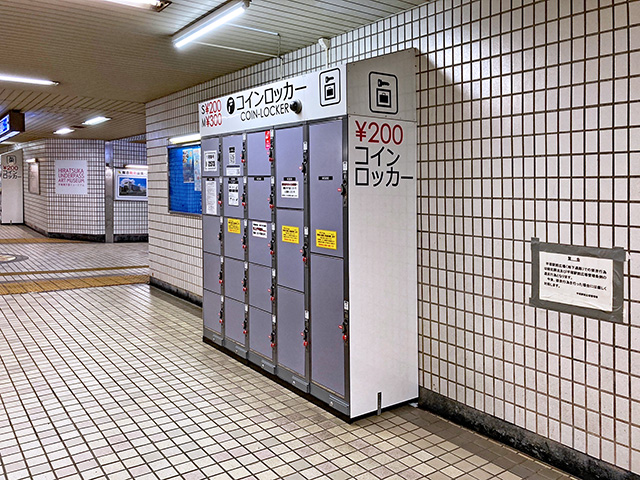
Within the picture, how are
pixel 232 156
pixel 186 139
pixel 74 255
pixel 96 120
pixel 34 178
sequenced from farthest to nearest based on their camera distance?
pixel 34 178 < pixel 74 255 < pixel 96 120 < pixel 186 139 < pixel 232 156

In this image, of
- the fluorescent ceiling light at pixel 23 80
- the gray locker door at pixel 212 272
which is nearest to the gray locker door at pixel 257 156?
the gray locker door at pixel 212 272

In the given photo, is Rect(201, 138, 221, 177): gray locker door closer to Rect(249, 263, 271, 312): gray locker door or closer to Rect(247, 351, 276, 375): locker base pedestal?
Rect(249, 263, 271, 312): gray locker door

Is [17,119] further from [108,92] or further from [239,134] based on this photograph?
[239,134]

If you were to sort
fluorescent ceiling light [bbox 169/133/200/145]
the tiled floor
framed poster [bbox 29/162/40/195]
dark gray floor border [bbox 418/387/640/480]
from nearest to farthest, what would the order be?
dark gray floor border [bbox 418/387/640/480] < the tiled floor < fluorescent ceiling light [bbox 169/133/200/145] < framed poster [bbox 29/162/40/195]

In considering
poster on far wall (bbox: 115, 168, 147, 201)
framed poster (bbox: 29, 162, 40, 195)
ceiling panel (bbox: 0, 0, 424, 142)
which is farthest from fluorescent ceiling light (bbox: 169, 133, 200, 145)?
framed poster (bbox: 29, 162, 40, 195)

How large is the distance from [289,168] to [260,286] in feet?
3.79

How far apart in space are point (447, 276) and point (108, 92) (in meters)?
6.39

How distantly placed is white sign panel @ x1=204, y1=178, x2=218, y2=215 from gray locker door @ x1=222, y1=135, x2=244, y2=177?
11.5 inches

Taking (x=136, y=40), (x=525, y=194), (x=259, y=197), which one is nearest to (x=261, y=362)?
(x=259, y=197)

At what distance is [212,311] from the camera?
5.77 m

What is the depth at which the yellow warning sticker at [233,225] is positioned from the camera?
520 cm

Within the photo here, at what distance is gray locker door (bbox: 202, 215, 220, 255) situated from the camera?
561cm

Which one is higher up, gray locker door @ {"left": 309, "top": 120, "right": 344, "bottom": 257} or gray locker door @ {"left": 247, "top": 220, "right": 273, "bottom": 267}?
gray locker door @ {"left": 309, "top": 120, "right": 344, "bottom": 257}

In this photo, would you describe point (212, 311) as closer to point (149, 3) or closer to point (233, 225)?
point (233, 225)
